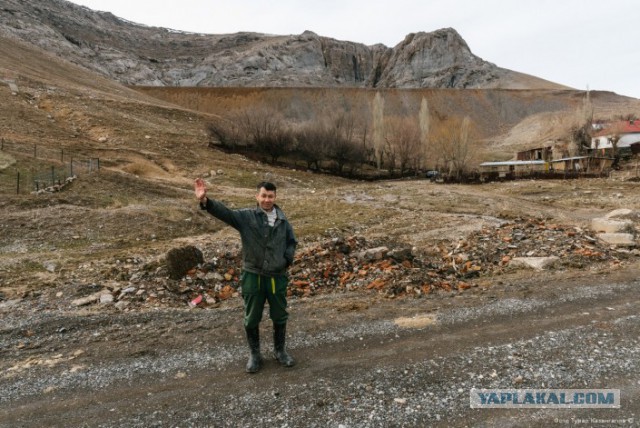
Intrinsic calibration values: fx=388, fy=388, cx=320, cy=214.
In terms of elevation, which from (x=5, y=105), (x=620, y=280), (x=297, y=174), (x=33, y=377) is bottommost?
(x=33, y=377)

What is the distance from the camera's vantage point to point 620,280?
877 centimetres

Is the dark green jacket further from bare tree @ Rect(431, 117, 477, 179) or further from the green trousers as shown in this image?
bare tree @ Rect(431, 117, 477, 179)

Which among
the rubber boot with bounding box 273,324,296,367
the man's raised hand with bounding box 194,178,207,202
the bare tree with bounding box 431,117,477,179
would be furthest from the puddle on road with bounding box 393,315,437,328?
the bare tree with bounding box 431,117,477,179

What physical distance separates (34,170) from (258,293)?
23311mm

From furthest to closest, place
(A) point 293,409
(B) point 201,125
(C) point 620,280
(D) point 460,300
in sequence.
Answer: (B) point 201,125
(C) point 620,280
(D) point 460,300
(A) point 293,409

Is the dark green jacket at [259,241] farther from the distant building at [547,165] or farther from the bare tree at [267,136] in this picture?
the bare tree at [267,136]

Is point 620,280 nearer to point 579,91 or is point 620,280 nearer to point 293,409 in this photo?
point 293,409

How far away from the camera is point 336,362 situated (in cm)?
543

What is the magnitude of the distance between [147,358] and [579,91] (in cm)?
13809

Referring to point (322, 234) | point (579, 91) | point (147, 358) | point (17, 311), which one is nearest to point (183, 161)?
point (322, 234)

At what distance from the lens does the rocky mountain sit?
116 metres

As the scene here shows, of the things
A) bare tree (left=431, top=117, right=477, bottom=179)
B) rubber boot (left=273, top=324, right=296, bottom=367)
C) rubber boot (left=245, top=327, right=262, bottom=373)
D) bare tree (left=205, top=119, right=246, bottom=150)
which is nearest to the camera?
rubber boot (left=245, top=327, right=262, bottom=373)

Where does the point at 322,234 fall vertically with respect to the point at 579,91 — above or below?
below

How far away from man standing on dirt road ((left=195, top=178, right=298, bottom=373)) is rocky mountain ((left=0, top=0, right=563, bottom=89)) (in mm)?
121672
